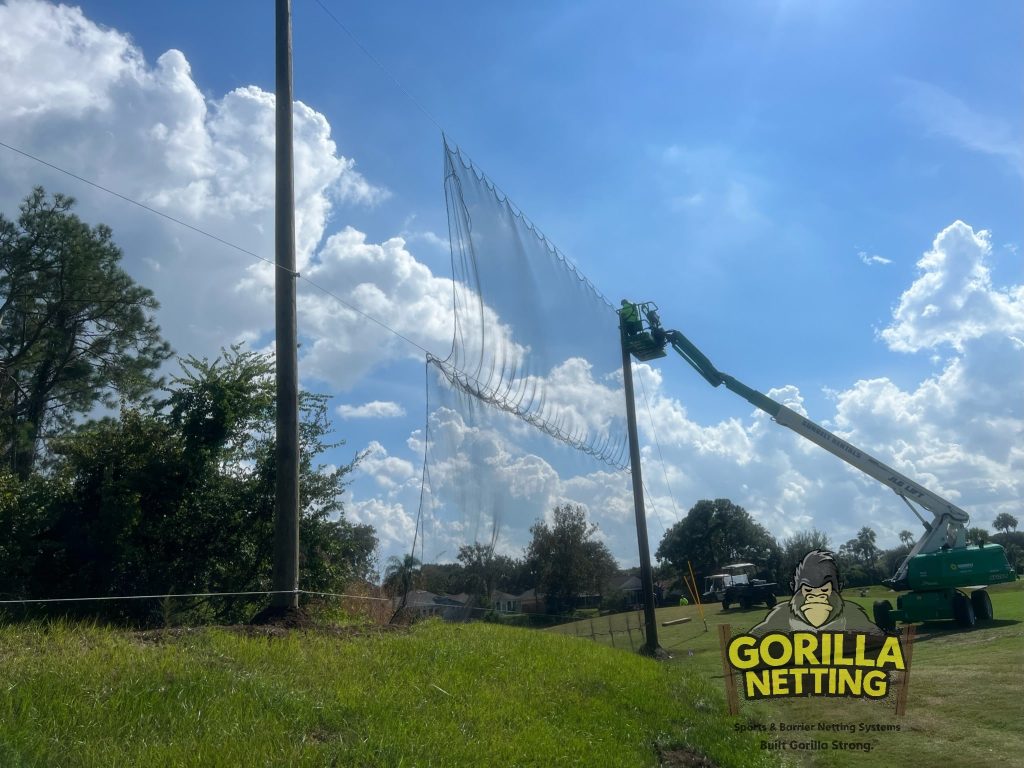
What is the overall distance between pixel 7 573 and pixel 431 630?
23.2 ft

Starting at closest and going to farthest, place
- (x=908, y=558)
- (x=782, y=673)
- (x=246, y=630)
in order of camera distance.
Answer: (x=246, y=630)
(x=782, y=673)
(x=908, y=558)

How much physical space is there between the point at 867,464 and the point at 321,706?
16.9m

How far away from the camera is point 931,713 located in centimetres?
817

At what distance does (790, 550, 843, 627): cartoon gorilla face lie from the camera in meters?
9.43

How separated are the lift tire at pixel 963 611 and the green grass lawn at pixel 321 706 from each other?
11.0 m

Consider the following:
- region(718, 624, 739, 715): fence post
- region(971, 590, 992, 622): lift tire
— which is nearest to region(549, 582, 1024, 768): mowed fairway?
region(718, 624, 739, 715): fence post

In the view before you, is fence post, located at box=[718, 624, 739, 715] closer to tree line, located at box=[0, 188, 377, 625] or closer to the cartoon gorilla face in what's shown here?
the cartoon gorilla face

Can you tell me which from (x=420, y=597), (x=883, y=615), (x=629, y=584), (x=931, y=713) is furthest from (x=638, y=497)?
(x=931, y=713)

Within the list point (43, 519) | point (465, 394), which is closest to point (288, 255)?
point (465, 394)

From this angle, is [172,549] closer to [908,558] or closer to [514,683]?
[514,683]

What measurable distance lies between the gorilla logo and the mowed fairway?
34.9 inches

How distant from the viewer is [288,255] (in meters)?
8.92

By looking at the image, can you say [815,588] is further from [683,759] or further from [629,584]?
[629,584]

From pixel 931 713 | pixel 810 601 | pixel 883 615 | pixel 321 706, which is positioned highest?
pixel 810 601
